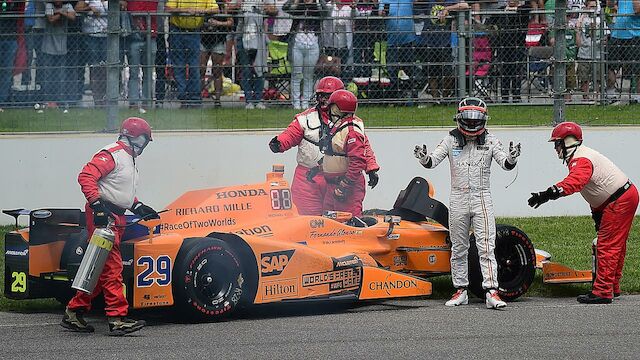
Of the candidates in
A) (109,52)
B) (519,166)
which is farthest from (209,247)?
(519,166)

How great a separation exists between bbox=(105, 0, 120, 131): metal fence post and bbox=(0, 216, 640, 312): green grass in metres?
1.66

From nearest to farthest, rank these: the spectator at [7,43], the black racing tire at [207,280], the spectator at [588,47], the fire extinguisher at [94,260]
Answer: the fire extinguisher at [94,260] < the black racing tire at [207,280] < the spectator at [7,43] < the spectator at [588,47]

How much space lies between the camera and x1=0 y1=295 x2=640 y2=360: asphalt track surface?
8352 mm

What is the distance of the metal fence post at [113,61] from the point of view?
14047 mm

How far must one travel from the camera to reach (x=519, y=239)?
11000mm

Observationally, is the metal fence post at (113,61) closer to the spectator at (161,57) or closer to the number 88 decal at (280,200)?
the spectator at (161,57)

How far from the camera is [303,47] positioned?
48.3 feet

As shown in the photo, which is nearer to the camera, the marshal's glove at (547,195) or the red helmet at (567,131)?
the marshal's glove at (547,195)

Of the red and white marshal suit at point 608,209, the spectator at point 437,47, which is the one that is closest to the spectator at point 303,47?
the spectator at point 437,47

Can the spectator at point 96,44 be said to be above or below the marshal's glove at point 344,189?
above

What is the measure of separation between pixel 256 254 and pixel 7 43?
5619 millimetres

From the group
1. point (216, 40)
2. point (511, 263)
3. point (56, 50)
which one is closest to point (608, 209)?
point (511, 263)

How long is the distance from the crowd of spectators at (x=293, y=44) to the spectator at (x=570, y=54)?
0.02 m

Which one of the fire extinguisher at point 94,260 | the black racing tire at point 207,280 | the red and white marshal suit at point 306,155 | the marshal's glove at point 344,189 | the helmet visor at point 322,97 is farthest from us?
the helmet visor at point 322,97
